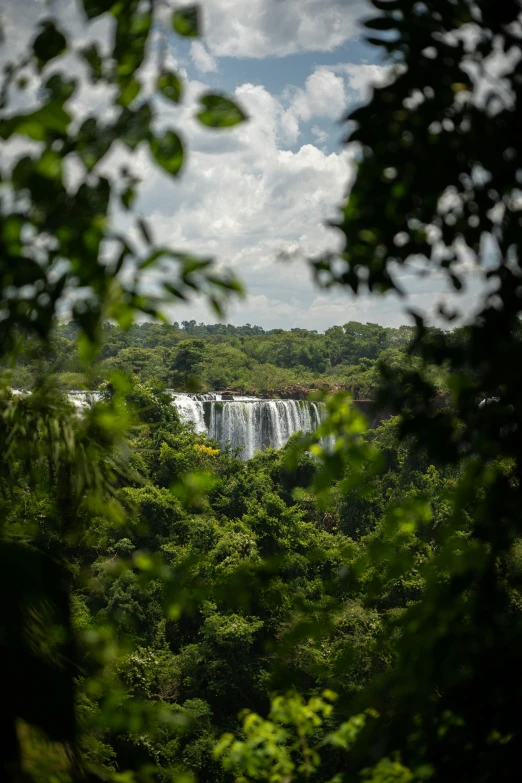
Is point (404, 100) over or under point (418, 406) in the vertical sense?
over

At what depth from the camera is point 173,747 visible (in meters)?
10.0

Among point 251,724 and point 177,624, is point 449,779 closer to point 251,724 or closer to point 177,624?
point 251,724

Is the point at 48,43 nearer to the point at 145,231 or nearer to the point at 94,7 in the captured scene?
the point at 94,7

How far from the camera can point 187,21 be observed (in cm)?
65

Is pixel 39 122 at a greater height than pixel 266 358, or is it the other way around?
pixel 266 358

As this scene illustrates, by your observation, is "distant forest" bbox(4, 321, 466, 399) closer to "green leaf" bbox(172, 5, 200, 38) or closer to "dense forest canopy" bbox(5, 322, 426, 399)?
"dense forest canopy" bbox(5, 322, 426, 399)

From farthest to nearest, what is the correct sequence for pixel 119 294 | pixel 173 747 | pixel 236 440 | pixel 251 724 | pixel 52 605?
pixel 236 440 → pixel 173 747 → pixel 52 605 → pixel 251 724 → pixel 119 294

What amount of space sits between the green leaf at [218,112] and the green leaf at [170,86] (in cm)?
4

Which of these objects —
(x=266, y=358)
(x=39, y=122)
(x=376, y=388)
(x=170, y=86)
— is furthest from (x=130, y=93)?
(x=266, y=358)

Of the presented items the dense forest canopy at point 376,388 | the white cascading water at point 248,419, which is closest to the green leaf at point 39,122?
the dense forest canopy at point 376,388

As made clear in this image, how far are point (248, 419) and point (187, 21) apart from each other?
23159 mm

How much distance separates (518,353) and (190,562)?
0.54 m

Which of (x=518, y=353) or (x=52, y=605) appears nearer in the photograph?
(x=518, y=353)

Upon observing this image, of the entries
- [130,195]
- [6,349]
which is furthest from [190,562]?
[130,195]
